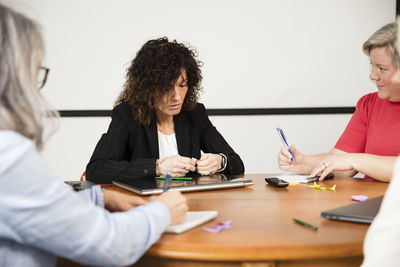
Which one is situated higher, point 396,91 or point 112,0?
point 112,0

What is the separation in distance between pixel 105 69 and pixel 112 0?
0.56 meters

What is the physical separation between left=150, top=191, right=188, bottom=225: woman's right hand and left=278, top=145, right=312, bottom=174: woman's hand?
0.97m

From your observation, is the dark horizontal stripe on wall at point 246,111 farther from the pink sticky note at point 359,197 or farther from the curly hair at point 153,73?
the pink sticky note at point 359,197

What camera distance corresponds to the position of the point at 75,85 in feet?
10.6

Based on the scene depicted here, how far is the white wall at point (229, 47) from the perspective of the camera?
126 inches

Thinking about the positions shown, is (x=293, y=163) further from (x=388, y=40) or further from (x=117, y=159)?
(x=117, y=159)

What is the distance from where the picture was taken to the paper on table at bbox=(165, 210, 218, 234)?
94 centimetres

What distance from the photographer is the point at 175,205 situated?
3.19 feet

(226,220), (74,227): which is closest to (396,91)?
(226,220)

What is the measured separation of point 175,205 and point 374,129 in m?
1.32

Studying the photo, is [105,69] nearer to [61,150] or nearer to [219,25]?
[61,150]

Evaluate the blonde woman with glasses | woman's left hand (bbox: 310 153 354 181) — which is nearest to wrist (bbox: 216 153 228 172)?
woman's left hand (bbox: 310 153 354 181)

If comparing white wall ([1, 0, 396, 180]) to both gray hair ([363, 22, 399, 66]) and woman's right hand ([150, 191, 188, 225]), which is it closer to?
gray hair ([363, 22, 399, 66])

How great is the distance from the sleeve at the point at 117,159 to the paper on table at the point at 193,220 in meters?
0.65
